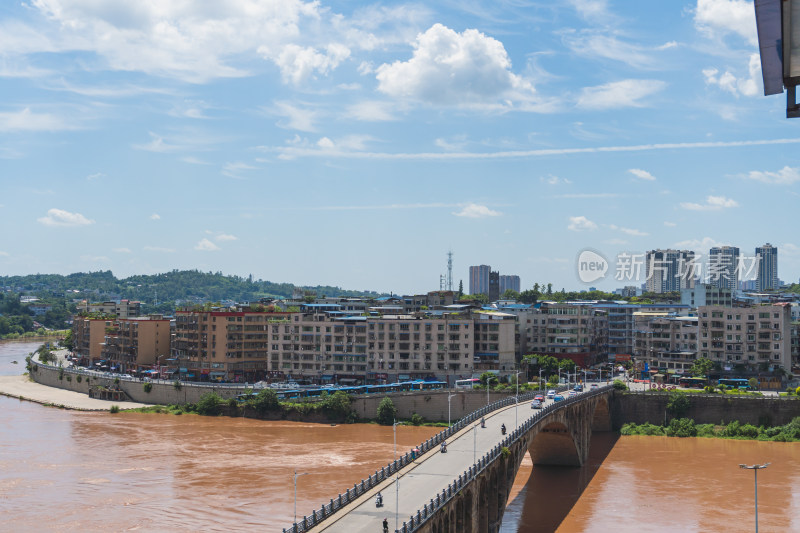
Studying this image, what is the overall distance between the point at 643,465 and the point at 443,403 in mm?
24411

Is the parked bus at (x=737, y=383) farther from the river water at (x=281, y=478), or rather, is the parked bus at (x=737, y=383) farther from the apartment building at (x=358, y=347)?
the apartment building at (x=358, y=347)

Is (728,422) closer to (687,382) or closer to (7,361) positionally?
(687,382)

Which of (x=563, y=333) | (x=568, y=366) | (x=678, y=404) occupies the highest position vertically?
(x=563, y=333)

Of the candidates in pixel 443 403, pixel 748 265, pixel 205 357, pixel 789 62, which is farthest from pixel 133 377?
pixel 789 62

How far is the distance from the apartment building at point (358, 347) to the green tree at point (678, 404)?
21.6m

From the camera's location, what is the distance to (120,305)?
548ft

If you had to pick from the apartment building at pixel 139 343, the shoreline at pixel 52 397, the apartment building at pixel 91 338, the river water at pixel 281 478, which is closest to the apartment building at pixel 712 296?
the river water at pixel 281 478

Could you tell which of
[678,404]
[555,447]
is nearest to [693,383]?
[678,404]

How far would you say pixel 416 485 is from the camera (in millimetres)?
39875

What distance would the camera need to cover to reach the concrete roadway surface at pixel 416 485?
33.3 meters

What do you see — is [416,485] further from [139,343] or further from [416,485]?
[139,343]

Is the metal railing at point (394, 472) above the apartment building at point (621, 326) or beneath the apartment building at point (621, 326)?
beneath

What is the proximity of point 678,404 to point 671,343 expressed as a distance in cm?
1895

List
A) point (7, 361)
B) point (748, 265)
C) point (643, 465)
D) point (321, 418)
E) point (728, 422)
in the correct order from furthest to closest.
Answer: point (7, 361) → point (748, 265) → point (321, 418) → point (728, 422) → point (643, 465)
